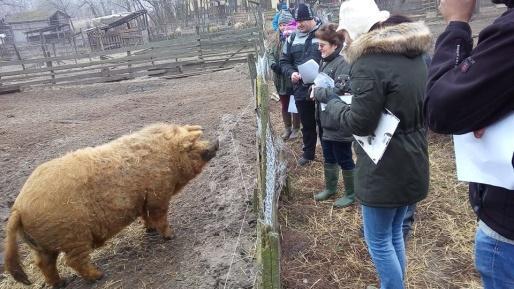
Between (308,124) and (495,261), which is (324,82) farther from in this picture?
(308,124)

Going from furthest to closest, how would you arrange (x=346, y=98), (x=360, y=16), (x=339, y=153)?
(x=339, y=153) → (x=346, y=98) → (x=360, y=16)

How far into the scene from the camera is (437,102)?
150 cm

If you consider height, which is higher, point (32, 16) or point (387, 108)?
point (387, 108)

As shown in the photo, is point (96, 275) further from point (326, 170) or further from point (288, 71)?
point (288, 71)

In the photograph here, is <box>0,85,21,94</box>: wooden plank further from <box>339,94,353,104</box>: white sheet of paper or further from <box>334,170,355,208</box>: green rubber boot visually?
<box>339,94,353,104</box>: white sheet of paper

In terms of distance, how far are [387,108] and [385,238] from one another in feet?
2.78

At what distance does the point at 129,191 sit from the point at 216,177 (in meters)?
1.97

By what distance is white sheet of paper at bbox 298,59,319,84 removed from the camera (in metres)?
4.83


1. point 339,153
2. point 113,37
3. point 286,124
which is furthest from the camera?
point 113,37

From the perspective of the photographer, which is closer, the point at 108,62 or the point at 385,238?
the point at 385,238

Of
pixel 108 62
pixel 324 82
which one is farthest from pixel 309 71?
pixel 108 62

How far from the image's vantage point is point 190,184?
18.6 feet

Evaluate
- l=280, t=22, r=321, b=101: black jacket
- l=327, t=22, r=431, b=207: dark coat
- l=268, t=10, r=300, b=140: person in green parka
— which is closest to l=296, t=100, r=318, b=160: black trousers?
l=280, t=22, r=321, b=101: black jacket

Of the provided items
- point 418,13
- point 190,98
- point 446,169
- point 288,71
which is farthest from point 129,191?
point 418,13
